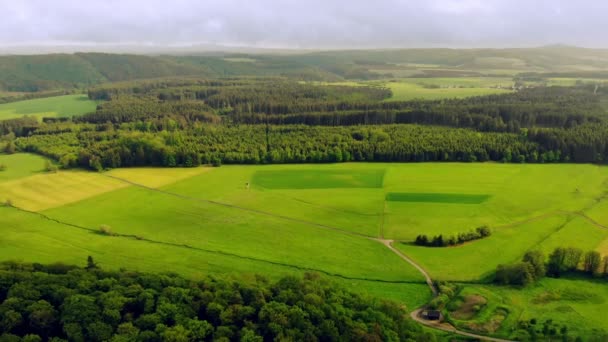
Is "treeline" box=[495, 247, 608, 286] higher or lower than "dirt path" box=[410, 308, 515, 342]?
higher

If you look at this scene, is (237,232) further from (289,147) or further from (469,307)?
(289,147)

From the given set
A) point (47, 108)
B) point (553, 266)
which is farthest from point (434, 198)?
point (47, 108)

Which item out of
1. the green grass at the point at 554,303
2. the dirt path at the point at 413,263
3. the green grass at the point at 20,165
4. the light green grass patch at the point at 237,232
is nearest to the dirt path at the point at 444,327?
the green grass at the point at 554,303

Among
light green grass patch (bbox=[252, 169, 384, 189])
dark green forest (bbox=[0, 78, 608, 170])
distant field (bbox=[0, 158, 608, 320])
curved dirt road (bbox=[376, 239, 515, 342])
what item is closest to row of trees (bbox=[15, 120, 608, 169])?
dark green forest (bbox=[0, 78, 608, 170])

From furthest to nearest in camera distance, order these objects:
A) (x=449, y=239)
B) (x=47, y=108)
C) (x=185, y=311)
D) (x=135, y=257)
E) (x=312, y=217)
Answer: (x=47, y=108), (x=312, y=217), (x=449, y=239), (x=135, y=257), (x=185, y=311)

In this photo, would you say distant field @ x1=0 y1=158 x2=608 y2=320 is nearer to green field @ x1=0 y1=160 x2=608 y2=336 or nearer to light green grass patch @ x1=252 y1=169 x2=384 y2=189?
green field @ x1=0 y1=160 x2=608 y2=336

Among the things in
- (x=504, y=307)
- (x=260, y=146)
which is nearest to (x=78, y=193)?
(x=260, y=146)
